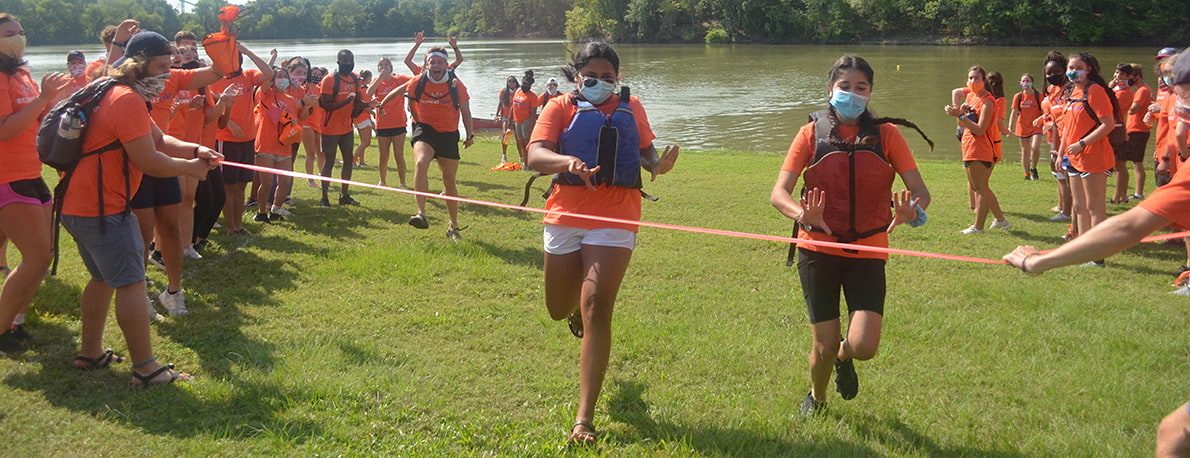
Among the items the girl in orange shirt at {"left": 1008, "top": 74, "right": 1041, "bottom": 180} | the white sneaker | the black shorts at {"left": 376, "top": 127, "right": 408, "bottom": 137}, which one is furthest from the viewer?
the girl in orange shirt at {"left": 1008, "top": 74, "right": 1041, "bottom": 180}

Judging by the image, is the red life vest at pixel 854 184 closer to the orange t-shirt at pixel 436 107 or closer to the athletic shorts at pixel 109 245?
the athletic shorts at pixel 109 245

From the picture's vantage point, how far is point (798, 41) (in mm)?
91562

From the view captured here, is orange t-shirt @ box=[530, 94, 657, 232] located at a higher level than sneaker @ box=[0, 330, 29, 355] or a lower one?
higher

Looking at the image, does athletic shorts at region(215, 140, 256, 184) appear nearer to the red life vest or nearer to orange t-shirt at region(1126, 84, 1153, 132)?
the red life vest

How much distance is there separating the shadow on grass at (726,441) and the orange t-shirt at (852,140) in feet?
3.28

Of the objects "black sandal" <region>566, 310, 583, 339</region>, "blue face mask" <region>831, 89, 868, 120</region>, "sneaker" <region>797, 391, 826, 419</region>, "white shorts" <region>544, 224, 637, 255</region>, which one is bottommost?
"sneaker" <region>797, 391, 826, 419</region>

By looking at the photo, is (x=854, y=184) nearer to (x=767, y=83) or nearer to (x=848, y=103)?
(x=848, y=103)

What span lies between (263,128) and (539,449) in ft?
24.4

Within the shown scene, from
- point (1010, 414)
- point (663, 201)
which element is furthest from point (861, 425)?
point (663, 201)

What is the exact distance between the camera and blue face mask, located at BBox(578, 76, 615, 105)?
457cm

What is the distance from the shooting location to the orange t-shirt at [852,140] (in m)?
4.28

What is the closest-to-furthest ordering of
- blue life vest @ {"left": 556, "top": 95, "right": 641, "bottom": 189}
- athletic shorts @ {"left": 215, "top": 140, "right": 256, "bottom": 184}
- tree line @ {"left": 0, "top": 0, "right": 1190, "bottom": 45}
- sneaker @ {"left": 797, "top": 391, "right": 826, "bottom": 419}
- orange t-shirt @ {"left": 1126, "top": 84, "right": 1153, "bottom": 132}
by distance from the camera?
blue life vest @ {"left": 556, "top": 95, "right": 641, "bottom": 189}, sneaker @ {"left": 797, "top": 391, "right": 826, "bottom": 419}, athletic shorts @ {"left": 215, "top": 140, "right": 256, "bottom": 184}, orange t-shirt @ {"left": 1126, "top": 84, "right": 1153, "bottom": 132}, tree line @ {"left": 0, "top": 0, "right": 1190, "bottom": 45}

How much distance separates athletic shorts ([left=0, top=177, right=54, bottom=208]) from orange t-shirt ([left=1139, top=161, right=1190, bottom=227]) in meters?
5.97

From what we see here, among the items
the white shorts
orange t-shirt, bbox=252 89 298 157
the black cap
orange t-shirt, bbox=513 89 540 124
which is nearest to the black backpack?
the black cap
